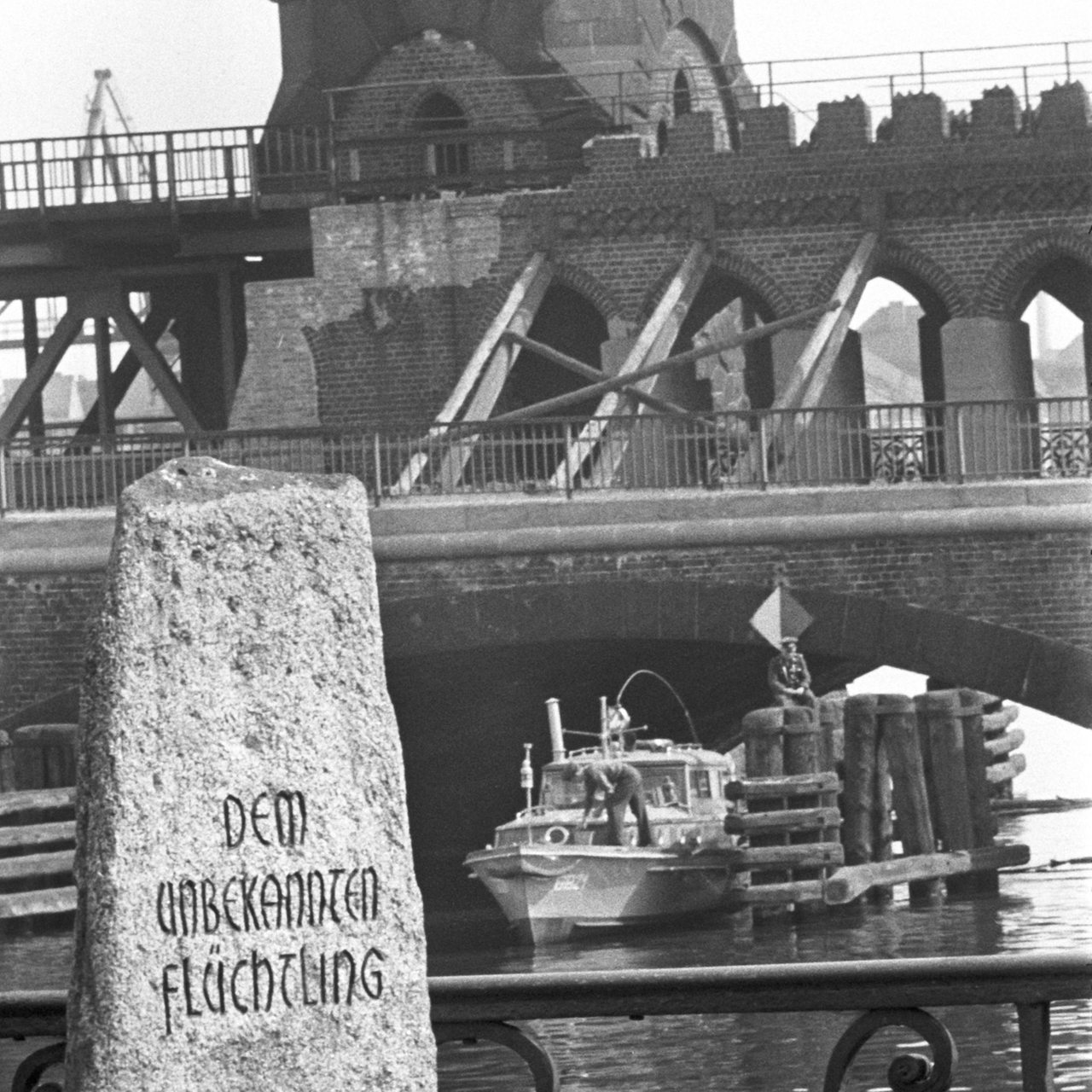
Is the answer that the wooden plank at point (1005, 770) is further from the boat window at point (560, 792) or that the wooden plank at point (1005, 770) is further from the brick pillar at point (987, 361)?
the boat window at point (560, 792)

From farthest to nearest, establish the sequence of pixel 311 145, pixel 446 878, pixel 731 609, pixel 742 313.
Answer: pixel 742 313 < pixel 311 145 < pixel 446 878 < pixel 731 609

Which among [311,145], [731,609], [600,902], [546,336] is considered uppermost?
[311,145]

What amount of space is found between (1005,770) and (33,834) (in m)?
13.2

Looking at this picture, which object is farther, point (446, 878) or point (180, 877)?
point (446, 878)

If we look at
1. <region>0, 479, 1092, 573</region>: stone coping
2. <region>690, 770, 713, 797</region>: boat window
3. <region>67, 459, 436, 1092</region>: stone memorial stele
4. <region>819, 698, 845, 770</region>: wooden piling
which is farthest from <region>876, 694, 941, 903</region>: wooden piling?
<region>67, 459, 436, 1092</region>: stone memorial stele

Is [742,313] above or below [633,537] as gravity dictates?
above

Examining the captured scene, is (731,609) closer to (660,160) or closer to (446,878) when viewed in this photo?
(446,878)

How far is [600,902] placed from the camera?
21.8 meters

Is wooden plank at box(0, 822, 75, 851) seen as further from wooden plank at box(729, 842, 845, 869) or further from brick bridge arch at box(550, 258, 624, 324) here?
brick bridge arch at box(550, 258, 624, 324)

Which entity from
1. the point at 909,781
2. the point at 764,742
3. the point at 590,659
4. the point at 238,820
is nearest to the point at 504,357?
the point at 590,659

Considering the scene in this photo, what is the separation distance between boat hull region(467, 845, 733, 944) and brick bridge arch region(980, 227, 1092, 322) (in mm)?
7329

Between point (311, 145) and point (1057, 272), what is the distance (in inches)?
345

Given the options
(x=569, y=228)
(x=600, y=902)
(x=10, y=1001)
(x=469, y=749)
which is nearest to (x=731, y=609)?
(x=600, y=902)

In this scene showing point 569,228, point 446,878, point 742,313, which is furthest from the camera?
point 742,313
